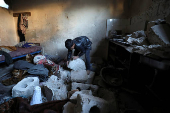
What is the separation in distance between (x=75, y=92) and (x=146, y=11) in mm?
2860

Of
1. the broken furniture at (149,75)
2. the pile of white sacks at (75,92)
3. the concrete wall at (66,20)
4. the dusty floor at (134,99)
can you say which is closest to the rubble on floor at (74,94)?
the pile of white sacks at (75,92)

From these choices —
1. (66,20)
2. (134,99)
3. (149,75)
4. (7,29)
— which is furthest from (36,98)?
(7,29)

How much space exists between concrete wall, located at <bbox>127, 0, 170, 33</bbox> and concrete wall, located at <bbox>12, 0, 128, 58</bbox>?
0.68 m

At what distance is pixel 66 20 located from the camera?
4062 mm

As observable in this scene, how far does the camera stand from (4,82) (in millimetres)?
2336

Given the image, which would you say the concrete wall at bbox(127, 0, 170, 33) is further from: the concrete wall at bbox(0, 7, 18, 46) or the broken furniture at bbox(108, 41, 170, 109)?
the concrete wall at bbox(0, 7, 18, 46)

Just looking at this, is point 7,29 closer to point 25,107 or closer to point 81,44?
point 81,44

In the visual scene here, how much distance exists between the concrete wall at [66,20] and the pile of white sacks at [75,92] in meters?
1.98

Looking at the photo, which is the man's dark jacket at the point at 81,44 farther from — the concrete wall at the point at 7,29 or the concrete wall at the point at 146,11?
the concrete wall at the point at 7,29

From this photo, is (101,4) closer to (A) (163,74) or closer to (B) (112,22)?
(B) (112,22)

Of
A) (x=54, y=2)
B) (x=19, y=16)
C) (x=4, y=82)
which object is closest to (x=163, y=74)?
(x=4, y=82)

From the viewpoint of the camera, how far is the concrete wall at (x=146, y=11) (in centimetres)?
193

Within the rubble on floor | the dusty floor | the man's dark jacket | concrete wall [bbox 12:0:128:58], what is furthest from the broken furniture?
concrete wall [bbox 12:0:128:58]

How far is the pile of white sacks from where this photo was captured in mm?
1247
